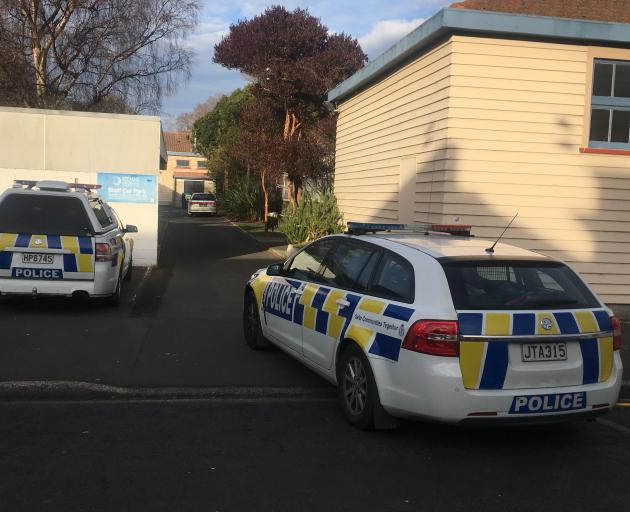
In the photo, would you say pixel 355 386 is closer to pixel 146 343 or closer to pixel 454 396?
pixel 454 396

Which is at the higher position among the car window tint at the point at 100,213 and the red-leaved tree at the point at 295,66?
the red-leaved tree at the point at 295,66

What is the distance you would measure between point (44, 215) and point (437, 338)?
245 inches

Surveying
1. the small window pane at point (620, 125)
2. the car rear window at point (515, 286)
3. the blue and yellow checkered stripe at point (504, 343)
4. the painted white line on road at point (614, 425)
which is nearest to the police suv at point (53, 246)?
the car rear window at point (515, 286)

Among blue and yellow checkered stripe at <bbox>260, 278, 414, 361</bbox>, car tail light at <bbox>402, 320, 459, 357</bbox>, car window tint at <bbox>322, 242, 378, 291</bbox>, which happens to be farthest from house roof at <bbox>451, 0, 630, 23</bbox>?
car tail light at <bbox>402, 320, 459, 357</bbox>

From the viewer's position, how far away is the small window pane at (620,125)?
1020cm

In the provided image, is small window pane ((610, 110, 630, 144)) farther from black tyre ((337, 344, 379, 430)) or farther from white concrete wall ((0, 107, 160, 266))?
white concrete wall ((0, 107, 160, 266))

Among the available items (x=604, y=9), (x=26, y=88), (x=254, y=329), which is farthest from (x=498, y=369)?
(x=26, y=88)

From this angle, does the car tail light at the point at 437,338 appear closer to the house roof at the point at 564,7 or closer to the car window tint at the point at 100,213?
the car window tint at the point at 100,213

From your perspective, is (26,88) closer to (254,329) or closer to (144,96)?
(144,96)

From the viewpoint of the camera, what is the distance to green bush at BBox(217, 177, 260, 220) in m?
33.9

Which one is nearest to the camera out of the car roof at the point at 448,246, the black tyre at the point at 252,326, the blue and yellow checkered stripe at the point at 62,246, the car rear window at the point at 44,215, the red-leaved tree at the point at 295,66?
the car roof at the point at 448,246

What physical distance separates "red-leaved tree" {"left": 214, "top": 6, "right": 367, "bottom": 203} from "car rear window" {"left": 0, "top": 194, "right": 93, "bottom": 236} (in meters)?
16.5

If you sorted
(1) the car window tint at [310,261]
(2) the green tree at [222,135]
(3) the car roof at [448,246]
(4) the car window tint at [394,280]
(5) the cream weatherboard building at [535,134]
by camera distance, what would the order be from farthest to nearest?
(2) the green tree at [222,135] < (5) the cream weatherboard building at [535,134] < (1) the car window tint at [310,261] < (3) the car roof at [448,246] < (4) the car window tint at [394,280]

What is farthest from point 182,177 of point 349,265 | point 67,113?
point 349,265
